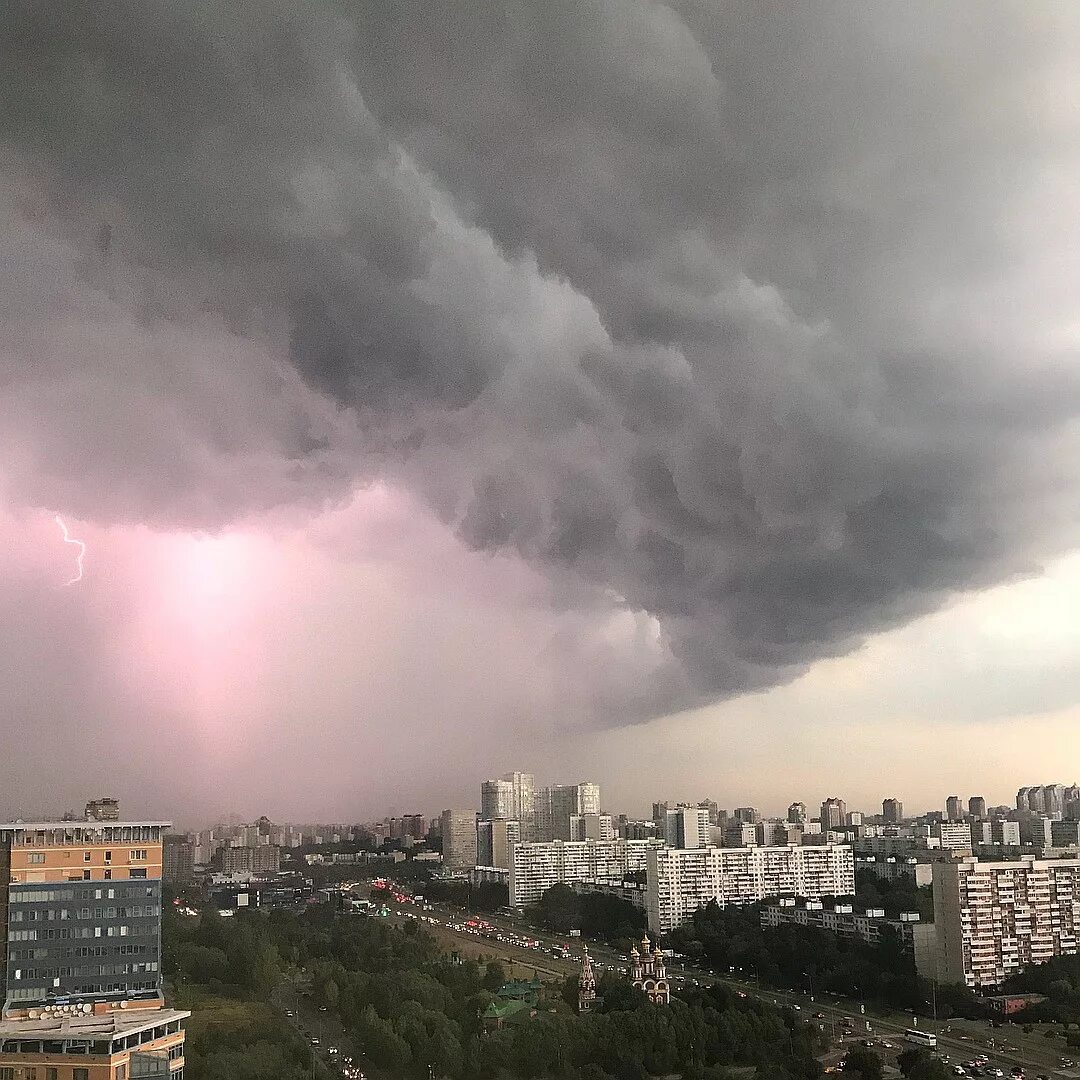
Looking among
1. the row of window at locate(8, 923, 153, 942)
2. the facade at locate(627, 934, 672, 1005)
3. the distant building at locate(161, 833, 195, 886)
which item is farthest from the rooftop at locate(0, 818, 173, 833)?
the facade at locate(627, 934, 672, 1005)

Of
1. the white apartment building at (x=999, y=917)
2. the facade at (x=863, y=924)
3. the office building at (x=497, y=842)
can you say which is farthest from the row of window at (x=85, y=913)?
the office building at (x=497, y=842)

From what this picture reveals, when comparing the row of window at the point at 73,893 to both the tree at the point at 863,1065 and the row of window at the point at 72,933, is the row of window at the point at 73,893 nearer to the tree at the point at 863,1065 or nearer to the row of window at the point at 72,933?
the row of window at the point at 72,933

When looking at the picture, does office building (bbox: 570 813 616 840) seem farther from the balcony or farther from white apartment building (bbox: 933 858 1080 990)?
the balcony

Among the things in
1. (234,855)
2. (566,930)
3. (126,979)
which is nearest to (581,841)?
(566,930)

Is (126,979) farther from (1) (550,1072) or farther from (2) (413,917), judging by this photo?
(2) (413,917)

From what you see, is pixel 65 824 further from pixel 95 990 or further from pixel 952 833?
pixel 952 833
